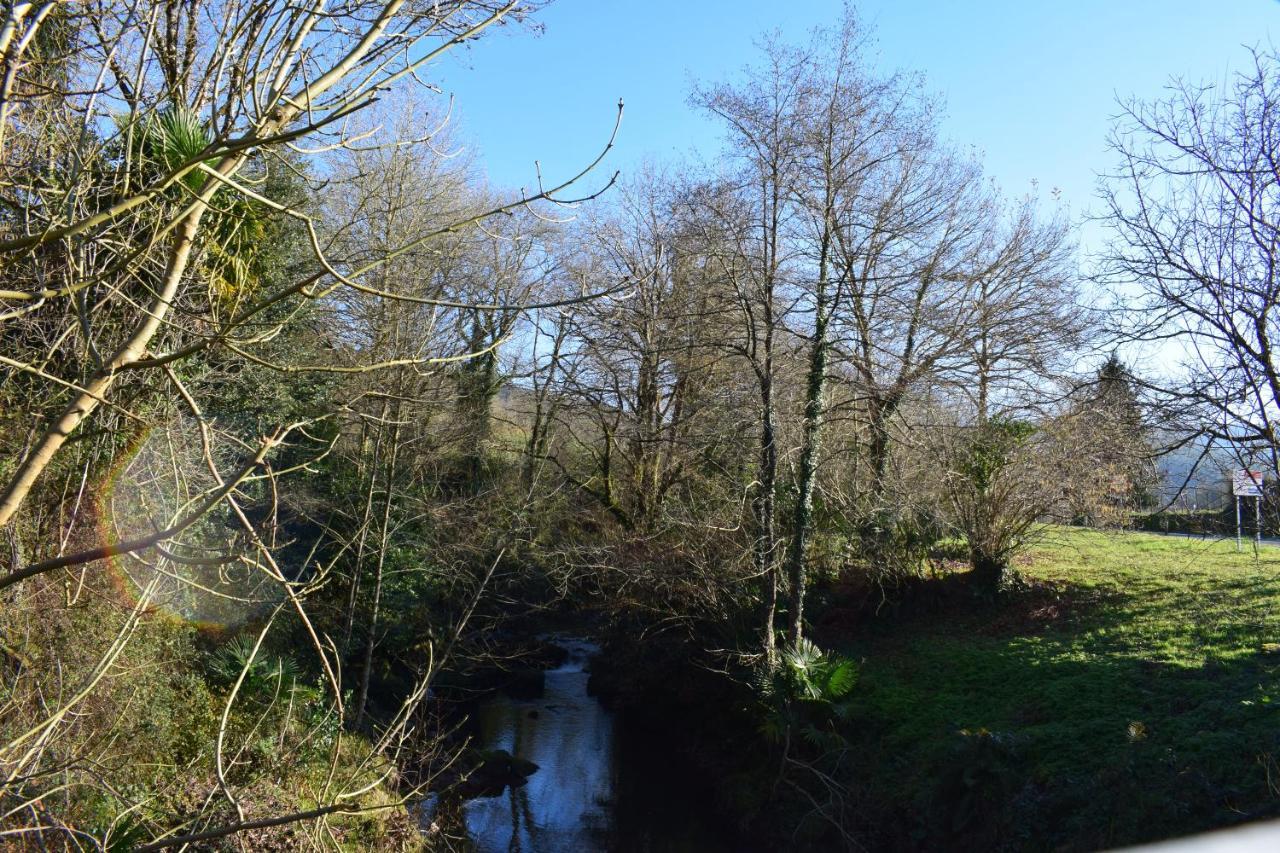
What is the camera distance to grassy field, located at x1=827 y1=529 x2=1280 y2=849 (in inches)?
341

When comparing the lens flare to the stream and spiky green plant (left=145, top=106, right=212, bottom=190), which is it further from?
the stream

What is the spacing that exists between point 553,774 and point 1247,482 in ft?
33.5

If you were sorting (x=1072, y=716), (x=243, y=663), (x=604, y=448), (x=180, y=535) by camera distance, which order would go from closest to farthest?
(x=180, y=535), (x=1072, y=716), (x=243, y=663), (x=604, y=448)

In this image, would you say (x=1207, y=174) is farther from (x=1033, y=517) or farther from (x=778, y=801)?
(x=778, y=801)

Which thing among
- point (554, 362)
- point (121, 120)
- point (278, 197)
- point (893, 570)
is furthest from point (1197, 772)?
point (554, 362)

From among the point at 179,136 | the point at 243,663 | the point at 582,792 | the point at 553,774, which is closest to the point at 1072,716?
the point at 582,792

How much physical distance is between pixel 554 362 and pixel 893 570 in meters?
8.47

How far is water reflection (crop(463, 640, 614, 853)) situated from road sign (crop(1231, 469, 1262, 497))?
8587 mm

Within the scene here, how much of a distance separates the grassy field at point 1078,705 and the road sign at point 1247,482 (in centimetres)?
196

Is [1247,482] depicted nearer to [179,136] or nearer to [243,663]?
[179,136]

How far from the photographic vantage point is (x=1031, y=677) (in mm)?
11867

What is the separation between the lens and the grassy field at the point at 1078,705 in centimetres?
866

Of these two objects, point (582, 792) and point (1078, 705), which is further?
point (582, 792)

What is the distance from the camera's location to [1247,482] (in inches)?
383
